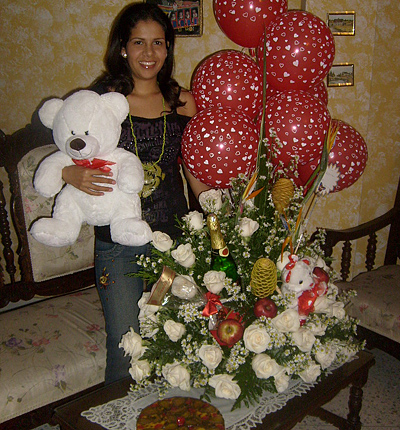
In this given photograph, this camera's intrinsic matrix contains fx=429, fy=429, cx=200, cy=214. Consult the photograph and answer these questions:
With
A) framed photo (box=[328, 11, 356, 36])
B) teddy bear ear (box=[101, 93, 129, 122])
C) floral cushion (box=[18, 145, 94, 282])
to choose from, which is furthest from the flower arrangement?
framed photo (box=[328, 11, 356, 36])

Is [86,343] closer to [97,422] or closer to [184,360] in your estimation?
[97,422]

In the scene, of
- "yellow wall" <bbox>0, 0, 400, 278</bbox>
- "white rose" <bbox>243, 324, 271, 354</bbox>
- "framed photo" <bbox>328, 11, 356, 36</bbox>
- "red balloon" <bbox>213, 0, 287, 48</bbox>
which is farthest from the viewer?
"framed photo" <bbox>328, 11, 356, 36</bbox>

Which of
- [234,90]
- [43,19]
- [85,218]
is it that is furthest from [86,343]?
[43,19]

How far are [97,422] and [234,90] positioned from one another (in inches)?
40.9

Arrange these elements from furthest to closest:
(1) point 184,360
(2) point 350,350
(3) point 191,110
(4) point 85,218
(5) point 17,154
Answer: (5) point 17,154, (3) point 191,110, (4) point 85,218, (2) point 350,350, (1) point 184,360

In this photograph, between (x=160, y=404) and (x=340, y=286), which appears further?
(x=340, y=286)

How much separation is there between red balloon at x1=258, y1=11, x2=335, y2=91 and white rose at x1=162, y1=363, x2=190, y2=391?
943 millimetres

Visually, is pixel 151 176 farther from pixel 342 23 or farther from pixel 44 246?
pixel 342 23

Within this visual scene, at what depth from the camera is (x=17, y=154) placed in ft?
5.77

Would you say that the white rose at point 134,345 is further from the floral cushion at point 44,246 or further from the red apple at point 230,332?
the floral cushion at point 44,246

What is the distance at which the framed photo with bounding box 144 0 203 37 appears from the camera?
2.12 metres

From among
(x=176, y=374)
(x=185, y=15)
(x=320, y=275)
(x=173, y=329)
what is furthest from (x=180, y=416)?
(x=185, y=15)

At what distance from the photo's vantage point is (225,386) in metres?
1.09

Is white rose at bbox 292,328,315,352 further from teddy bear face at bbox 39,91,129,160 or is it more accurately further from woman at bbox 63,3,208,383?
teddy bear face at bbox 39,91,129,160
